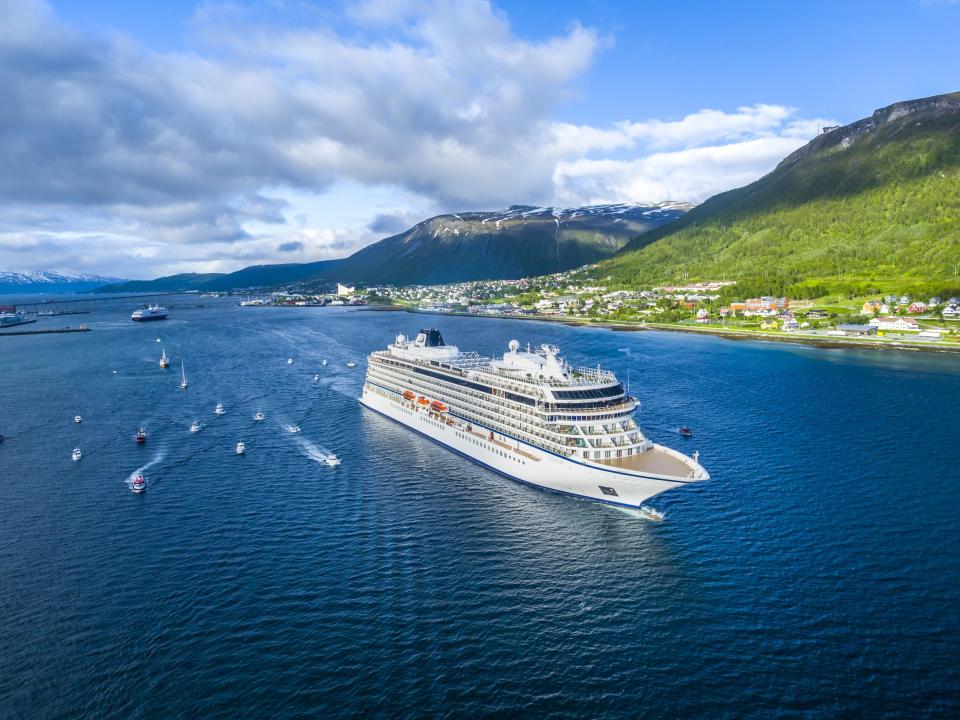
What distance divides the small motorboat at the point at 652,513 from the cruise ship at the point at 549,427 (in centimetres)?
93

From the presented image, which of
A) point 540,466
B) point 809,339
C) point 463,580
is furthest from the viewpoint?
point 809,339

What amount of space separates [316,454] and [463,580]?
105 ft

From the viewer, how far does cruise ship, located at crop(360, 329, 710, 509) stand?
46312mm

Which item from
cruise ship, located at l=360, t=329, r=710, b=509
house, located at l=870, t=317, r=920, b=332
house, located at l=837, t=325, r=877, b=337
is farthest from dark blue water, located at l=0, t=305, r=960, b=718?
house, located at l=870, t=317, r=920, b=332

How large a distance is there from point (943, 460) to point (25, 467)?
96990 mm

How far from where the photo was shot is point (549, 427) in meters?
51.1

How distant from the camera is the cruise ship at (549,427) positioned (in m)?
46.3

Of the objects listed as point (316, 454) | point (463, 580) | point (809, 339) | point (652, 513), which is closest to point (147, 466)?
point (316, 454)

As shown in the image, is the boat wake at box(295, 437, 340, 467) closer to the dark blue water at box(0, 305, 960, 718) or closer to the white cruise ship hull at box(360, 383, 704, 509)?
the dark blue water at box(0, 305, 960, 718)

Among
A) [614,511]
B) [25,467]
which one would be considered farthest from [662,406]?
[25,467]

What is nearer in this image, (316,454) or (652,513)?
(652,513)

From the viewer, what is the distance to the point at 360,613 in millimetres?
33312

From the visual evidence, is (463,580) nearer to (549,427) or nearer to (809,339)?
(549,427)

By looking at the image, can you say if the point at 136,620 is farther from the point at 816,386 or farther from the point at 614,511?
the point at 816,386
